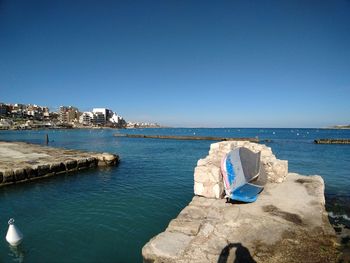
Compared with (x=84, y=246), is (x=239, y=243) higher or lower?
higher

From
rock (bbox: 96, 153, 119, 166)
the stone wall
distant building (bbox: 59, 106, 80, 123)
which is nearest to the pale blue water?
the stone wall

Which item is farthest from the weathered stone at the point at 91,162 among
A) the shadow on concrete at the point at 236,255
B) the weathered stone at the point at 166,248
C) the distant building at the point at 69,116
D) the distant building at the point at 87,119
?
the distant building at the point at 69,116

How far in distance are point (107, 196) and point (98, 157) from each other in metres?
9.92

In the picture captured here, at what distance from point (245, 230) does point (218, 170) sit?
258cm

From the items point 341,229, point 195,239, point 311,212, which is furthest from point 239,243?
point 341,229

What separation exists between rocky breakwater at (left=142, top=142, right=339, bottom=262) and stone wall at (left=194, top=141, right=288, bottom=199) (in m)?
0.04

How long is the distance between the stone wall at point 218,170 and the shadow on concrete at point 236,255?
2983 millimetres

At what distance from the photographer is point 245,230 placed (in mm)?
5676

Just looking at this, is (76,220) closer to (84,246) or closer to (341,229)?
(84,246)

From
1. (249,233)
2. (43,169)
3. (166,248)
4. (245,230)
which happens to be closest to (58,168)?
(43,169)

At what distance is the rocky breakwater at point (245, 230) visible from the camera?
469 cm

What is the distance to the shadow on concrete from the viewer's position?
4492 millimetres

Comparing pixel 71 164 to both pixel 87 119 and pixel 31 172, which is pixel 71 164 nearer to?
pixel 31 172

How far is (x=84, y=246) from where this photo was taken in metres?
6.69
